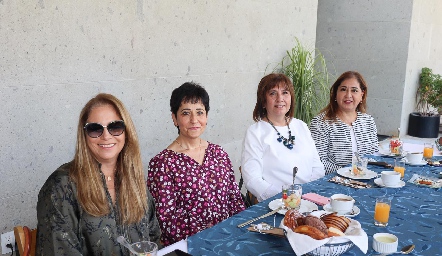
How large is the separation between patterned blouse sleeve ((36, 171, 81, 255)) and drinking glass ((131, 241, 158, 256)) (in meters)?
0.25

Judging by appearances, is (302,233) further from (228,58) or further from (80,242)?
(228,58)

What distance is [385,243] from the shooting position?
56.7 inches

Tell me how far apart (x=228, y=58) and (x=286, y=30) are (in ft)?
3.26

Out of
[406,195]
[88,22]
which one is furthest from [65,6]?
[406,195]

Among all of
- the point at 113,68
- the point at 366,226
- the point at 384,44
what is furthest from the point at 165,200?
the point at 384,44

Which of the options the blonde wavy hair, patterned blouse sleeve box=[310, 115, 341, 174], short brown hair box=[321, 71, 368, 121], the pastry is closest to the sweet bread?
the pastry

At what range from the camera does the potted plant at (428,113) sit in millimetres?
6277

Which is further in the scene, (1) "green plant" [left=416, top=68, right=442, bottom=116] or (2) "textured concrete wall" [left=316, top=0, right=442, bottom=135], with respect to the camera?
(1) "green plant" [left=416, top=68, right=442, bottom=116]

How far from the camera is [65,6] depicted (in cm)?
264

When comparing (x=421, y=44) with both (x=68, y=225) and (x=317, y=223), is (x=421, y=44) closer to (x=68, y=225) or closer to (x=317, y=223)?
(x=317, y=223)

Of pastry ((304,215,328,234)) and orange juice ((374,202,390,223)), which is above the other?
pastry ((304,215,328,234))

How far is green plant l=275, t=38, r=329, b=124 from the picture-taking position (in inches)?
175

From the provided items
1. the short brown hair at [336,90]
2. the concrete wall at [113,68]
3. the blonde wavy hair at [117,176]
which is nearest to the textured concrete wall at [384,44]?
the concrete wall at [113,68]

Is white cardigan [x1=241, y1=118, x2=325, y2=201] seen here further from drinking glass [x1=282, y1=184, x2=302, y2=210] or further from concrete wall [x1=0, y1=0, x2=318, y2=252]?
concrete wall [x1=0, y1=0, x2=318, y2=252]
